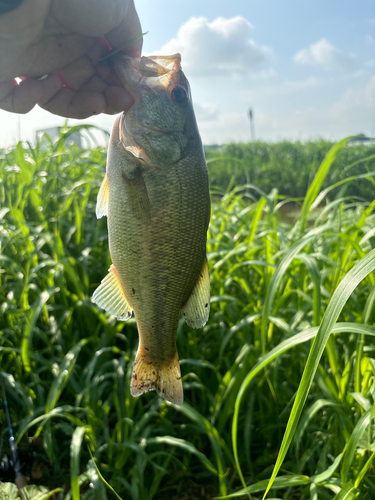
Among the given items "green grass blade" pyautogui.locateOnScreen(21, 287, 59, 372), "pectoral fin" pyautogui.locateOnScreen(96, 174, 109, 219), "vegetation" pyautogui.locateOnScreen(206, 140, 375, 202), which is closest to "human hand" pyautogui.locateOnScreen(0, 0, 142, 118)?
"pectoral fin" pyautogui.locateOnScreen(96, 174, 109, 219)

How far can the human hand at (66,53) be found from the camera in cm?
132

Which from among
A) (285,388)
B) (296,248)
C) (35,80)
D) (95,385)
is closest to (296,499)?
(285,388)

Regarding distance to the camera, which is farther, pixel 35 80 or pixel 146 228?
pixel 35 80

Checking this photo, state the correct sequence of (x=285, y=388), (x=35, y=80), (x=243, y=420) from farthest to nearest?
1. (x=243, y=420)
2. (x=285, y=388)
3. (x=35, y=80)

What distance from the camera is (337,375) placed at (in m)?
1.81

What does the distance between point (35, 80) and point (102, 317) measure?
4.31ft

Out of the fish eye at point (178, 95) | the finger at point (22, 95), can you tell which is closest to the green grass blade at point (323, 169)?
the fish eye at point (178, 95)

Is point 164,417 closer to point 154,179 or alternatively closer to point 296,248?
point 296,248

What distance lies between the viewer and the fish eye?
1225mm

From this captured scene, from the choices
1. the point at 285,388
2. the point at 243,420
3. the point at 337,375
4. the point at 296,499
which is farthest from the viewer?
the point at 243,420

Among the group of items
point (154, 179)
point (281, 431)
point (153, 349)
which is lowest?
point (281, 431)

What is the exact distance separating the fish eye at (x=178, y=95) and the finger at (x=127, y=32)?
30 cm

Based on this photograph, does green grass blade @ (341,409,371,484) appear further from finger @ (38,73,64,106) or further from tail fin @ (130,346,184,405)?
finger @ (38,73,64,106)

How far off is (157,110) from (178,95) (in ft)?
0.26
